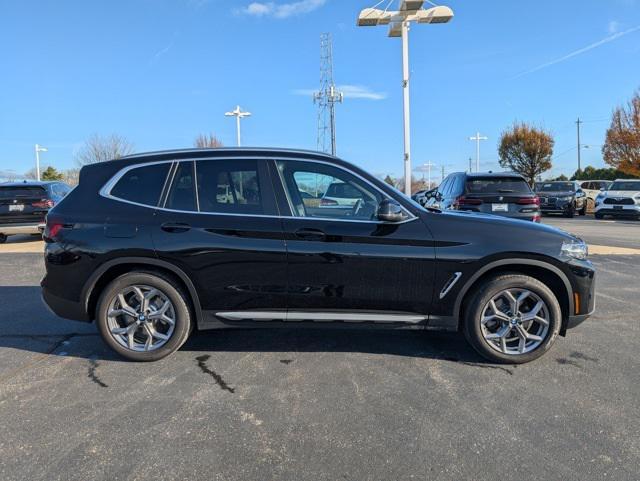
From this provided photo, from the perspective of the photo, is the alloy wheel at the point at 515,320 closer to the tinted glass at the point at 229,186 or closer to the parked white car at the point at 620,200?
the tinted glass at the point at 229,186

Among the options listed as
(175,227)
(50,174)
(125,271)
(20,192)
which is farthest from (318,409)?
(50,174)

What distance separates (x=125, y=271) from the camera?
4223 mm

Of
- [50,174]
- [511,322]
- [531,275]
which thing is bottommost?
[511,322]

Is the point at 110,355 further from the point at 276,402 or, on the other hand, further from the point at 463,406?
the point at 463,406

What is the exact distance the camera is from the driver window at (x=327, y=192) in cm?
409

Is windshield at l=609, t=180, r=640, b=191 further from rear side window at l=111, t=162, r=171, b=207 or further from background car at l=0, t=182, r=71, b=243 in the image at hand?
rear side window at l=111, t=162, r=171, b=207

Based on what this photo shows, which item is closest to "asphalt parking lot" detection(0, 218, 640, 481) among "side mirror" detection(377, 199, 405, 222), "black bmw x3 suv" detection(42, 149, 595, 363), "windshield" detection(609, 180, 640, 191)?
"black bmw x3 suv" detection(42, 149, 595, 363)

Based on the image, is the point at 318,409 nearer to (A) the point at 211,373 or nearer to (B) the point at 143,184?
(A) the point at 211,373

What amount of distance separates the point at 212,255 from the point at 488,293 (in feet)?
7.48

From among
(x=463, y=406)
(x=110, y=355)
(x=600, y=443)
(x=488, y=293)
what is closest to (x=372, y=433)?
(x=463, y=406)

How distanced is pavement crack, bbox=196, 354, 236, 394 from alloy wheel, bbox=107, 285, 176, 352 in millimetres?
349

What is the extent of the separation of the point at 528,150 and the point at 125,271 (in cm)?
4908

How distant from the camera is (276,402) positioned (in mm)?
3479

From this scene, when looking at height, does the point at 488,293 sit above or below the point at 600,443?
above
